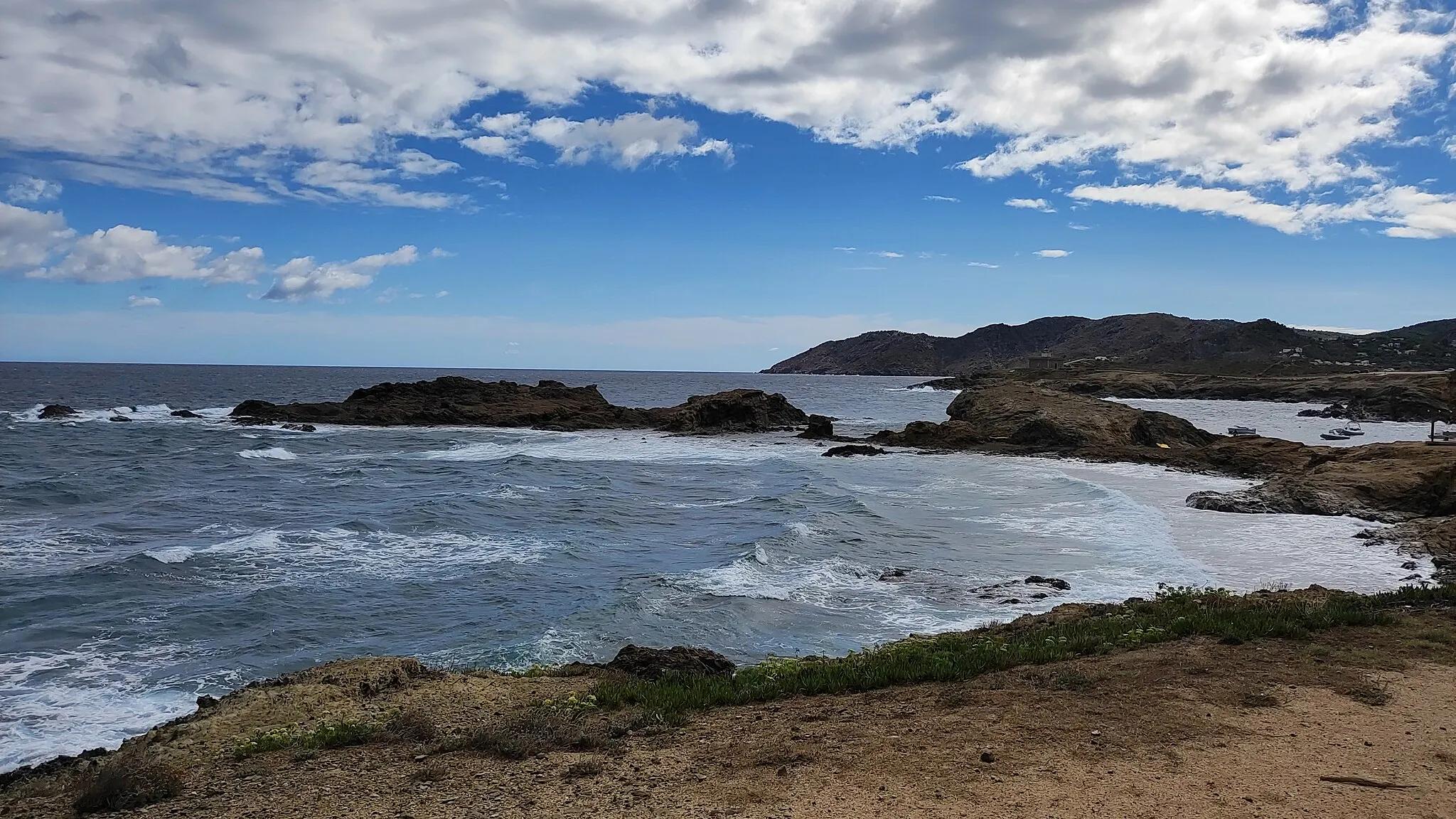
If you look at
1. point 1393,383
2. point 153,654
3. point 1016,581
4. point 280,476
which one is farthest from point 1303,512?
point 1393,383

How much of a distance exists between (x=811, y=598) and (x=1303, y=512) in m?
16.6

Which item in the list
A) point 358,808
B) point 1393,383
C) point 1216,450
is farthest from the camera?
point 1393,383

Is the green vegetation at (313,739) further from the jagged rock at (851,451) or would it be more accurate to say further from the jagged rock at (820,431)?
the jagged rock at (820,431)

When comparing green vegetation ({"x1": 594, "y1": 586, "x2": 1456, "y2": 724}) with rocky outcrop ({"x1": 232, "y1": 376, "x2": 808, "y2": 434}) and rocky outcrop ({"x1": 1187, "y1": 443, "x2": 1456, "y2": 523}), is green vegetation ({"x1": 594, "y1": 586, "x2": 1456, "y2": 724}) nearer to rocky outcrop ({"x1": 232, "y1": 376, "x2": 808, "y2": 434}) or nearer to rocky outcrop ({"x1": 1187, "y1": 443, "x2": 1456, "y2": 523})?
rocky outcrop ({"x1": 1187, "y1": 443, "x2": 1456, "y2": 523})

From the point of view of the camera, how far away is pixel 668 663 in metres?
10.8

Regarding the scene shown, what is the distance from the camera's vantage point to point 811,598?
1673 cm

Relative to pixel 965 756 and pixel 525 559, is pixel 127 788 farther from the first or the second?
pixel 525 559

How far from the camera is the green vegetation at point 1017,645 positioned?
8.85 meters

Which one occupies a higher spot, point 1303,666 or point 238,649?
point 1303,666

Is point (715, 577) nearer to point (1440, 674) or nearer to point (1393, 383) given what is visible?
point (1440, 674)

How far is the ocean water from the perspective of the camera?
44.2 feet

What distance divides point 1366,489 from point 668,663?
2315cm

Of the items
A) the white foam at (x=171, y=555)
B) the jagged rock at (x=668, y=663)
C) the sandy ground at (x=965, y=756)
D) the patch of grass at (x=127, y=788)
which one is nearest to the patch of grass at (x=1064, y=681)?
the sandy ground at (x=965, y=756)

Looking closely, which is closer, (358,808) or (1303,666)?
(358,808)
